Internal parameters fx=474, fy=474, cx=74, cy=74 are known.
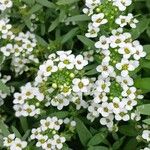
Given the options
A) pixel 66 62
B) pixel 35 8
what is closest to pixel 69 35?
pixel 35 8

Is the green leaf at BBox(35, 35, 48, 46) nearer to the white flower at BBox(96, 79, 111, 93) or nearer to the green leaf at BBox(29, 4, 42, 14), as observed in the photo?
the green leaf at BBox(29, 4, 42, 14)

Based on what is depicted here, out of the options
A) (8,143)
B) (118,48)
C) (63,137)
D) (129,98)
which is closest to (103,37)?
(118,48)

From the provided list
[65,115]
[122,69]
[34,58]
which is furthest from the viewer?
[34,58]

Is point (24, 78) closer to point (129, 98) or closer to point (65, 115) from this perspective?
point (65, 115)

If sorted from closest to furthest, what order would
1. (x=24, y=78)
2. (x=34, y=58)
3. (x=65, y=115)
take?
(x=65, y=115), (x=34, y=58), (x=24, y=78)

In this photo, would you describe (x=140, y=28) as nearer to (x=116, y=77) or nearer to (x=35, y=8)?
(x=116, y=77)

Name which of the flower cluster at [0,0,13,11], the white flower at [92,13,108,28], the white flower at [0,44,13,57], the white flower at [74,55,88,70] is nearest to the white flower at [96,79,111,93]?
the white flower at [74,55,88,70]

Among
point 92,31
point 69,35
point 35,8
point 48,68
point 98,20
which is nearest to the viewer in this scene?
point 48,68
